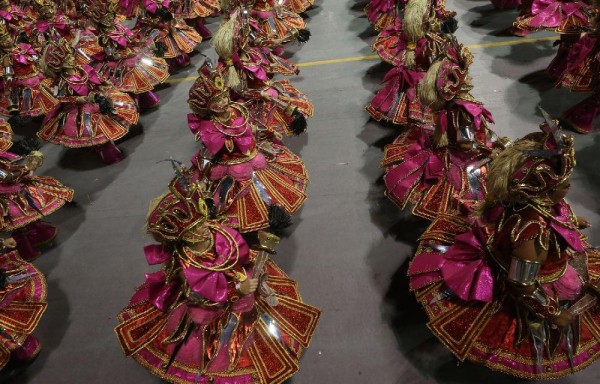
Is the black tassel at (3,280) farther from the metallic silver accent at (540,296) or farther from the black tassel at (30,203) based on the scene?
the metallic silver accent at (540,296)

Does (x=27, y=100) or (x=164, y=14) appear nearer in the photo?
(x=27, y=100)

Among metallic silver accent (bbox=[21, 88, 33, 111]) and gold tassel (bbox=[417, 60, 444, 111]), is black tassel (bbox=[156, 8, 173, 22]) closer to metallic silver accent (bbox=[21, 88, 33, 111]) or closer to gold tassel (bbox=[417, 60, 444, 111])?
metallic silver accent (bbox=[21, 88, 33, 111])

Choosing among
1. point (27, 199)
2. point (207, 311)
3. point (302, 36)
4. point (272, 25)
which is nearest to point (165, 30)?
point (272, 25)

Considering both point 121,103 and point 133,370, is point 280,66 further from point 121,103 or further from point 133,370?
point 133,370

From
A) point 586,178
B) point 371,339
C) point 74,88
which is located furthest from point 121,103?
point 586,178

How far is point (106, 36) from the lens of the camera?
4.22 metres

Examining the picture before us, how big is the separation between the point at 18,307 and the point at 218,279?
1.22 meters

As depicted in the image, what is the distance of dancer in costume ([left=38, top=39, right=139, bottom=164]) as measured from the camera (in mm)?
3432

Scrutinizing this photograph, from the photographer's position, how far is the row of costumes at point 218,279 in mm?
1771

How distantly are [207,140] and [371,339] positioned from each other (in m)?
1.42

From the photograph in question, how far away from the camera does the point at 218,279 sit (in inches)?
69.8

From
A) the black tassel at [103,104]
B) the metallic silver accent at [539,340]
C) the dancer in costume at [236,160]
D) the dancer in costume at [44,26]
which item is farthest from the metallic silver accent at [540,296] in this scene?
the dancer in costume at [44,26]

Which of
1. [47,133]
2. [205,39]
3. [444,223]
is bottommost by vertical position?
[205,39]

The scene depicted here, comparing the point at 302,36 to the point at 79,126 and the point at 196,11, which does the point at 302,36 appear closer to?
the point at 196,11
